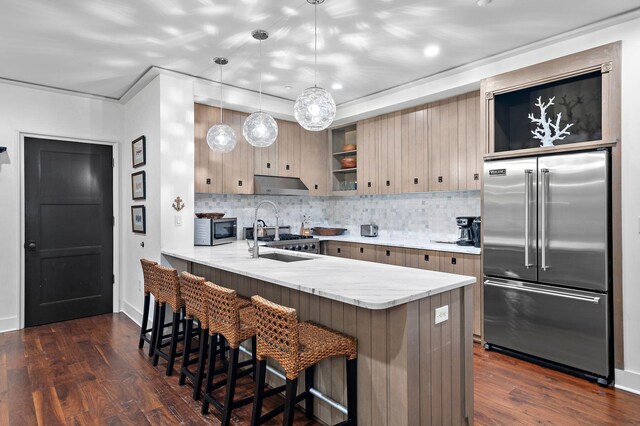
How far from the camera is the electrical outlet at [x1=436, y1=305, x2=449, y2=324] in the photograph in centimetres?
200

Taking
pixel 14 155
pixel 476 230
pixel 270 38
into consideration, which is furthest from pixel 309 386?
pixel 14 155

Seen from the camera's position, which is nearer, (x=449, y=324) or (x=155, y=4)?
(x=449, y=324)

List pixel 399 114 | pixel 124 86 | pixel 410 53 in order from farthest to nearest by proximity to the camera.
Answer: pixel 399 114
pixel 124 86
pixel 410 53

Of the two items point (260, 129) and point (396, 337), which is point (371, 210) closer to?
point (260, 129)

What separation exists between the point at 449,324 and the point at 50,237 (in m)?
4.54

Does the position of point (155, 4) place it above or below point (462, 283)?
above

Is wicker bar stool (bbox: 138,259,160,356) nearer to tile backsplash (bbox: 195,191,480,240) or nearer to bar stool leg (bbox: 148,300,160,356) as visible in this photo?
bar stool leg (bbox: 148,300,160,356)

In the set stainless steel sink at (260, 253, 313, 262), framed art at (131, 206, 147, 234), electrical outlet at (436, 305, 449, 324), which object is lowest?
electrical outlet at (436, 305, 449, 324)

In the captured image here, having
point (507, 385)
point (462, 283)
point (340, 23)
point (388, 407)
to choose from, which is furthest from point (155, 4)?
point (507, 385)

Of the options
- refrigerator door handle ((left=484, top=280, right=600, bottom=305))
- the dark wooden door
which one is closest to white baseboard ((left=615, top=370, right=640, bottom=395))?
refrigerator door handle ((left=484, top=280, right=600, bottom=305))

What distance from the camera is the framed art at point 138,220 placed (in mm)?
4172

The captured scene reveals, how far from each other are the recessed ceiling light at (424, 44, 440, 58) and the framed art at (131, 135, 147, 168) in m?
3.08

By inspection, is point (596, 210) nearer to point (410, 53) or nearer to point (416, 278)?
point (416, 278)

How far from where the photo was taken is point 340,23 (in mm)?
2879
